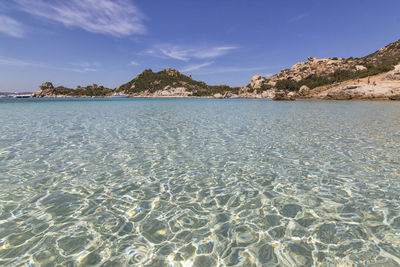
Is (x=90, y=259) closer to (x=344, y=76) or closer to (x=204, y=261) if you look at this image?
(x=204, y=261)

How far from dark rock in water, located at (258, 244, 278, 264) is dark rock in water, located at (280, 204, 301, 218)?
1.21 metres

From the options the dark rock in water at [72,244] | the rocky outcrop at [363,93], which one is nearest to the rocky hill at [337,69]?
the rocky outcrop at [363,93]

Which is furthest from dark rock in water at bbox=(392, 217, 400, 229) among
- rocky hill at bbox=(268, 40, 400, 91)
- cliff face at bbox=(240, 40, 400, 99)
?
rocky hill at bbox=(268, 40, 400, 91)

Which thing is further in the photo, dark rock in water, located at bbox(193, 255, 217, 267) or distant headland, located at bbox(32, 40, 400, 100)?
→ distant headland, located at bbox(32, 40, 400, 100)

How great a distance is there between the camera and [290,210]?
4.66 meters

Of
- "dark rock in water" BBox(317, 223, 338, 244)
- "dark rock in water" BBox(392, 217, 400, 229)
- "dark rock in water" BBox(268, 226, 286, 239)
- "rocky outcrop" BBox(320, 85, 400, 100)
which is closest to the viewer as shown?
"dark rock in water" BBox(317, 223, 338, 244)

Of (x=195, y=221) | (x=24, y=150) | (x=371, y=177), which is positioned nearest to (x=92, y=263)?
(x=195, y=221)

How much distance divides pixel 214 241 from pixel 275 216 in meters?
1.64

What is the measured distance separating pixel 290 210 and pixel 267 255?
5.42ft

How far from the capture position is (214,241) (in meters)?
3.69

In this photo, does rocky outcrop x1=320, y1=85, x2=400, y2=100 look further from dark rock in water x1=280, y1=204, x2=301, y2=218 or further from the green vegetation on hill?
dark rock in water x1=280, y1=204, x2=301, y2=218

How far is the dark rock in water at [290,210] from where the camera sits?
452 cm

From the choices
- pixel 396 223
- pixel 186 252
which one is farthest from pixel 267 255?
pixel 396 223

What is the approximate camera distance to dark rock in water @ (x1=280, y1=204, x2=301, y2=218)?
452 cm
